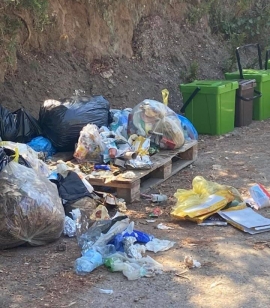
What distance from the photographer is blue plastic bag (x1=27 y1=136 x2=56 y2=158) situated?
5957 millimetres

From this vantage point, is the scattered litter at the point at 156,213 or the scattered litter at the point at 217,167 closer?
the scattered litter at the point at 156,213

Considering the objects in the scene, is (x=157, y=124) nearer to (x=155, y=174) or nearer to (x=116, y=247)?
(x=155, y=174)

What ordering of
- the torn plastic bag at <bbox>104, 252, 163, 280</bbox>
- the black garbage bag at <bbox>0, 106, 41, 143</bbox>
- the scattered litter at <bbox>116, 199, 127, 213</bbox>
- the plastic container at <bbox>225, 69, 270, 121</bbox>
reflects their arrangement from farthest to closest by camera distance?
1. the plastic container at <bbox>225, 69, 270, 121</bbox>
2. the black garbage bag at <bbox>0, 106, 41, 143</bbox>
3. the scattered litter at <bbox>116, 199, 127, 213</bbox>
4. the torn plastic bag at <bbox>104, 252, 163, 280</bbox>

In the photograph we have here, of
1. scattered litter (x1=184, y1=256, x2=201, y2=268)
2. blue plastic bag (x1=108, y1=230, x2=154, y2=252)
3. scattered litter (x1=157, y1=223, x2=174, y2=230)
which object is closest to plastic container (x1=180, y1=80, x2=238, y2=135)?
scattered litter (x1=157, y1=223, x2=174, y2=230)

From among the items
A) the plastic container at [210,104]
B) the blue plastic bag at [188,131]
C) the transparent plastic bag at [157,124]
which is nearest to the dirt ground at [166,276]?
the transparent plastic bag at [157,124]

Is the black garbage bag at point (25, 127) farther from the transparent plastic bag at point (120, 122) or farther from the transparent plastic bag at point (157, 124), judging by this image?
the transparent plastic bag at point (157, 124)

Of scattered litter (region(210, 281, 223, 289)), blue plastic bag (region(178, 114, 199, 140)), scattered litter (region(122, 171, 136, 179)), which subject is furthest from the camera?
blue plastic bag (region(178, 114, 199, 140))

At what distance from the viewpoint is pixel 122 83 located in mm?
8414

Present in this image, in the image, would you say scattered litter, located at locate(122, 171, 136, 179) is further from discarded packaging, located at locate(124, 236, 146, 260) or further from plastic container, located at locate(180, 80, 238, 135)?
plastic container, located at locate(180, 80, 238, 135)

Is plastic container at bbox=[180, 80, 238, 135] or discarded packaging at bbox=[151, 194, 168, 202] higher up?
plastic container at bbox=[180, 80, 238, 135]

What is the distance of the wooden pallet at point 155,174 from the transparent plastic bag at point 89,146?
459 millimetres

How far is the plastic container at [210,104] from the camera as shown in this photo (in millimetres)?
7738

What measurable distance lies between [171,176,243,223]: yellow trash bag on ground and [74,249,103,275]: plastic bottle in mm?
1004

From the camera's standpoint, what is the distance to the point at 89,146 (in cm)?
565
